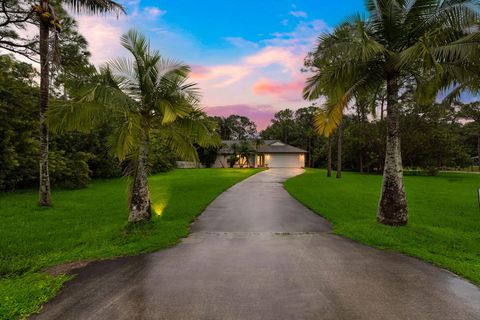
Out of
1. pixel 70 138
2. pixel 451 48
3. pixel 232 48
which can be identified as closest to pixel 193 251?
pixel 451 48

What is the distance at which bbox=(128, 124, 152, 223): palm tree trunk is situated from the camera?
22.6 feet

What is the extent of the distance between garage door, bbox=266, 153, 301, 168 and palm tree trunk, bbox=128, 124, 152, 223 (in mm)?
38551

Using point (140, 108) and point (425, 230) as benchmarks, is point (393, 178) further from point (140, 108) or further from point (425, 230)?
point (140, 108)

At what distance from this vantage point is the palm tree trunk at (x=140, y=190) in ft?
22.6

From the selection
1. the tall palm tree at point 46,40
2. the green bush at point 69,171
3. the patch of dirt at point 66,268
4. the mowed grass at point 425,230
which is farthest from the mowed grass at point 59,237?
the mowed grass at point 425,230

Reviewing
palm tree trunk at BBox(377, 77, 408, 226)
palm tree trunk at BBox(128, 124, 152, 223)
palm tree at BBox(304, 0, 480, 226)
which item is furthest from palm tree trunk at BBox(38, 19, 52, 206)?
palm tree trunk at BBox(377, 77, 408, 226)

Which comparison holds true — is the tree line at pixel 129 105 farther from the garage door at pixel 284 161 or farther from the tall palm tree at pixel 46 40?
the garage door at pixel 284 161

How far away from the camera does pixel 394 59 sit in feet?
22.1

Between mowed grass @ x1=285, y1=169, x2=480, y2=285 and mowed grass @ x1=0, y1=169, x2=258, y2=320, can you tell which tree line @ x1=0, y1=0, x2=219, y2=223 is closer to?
mowed grass @ x1=0, y1=169, x2=258, y2=320

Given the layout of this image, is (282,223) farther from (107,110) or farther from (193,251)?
(107,110)

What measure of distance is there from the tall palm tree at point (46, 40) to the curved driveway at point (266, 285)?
291 inches

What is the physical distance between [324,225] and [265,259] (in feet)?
11.0

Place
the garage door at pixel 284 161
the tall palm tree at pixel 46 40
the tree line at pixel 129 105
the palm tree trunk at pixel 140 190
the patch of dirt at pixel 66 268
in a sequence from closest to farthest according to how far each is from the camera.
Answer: the patch of dirt at pixel 66 268
the tree line at pixel 129 105
the palm tree trunk at pixel 140 190
the tall palm tree at pixel 46 40
the garage door at pixel 284 161

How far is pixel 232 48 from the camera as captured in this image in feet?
50.5
